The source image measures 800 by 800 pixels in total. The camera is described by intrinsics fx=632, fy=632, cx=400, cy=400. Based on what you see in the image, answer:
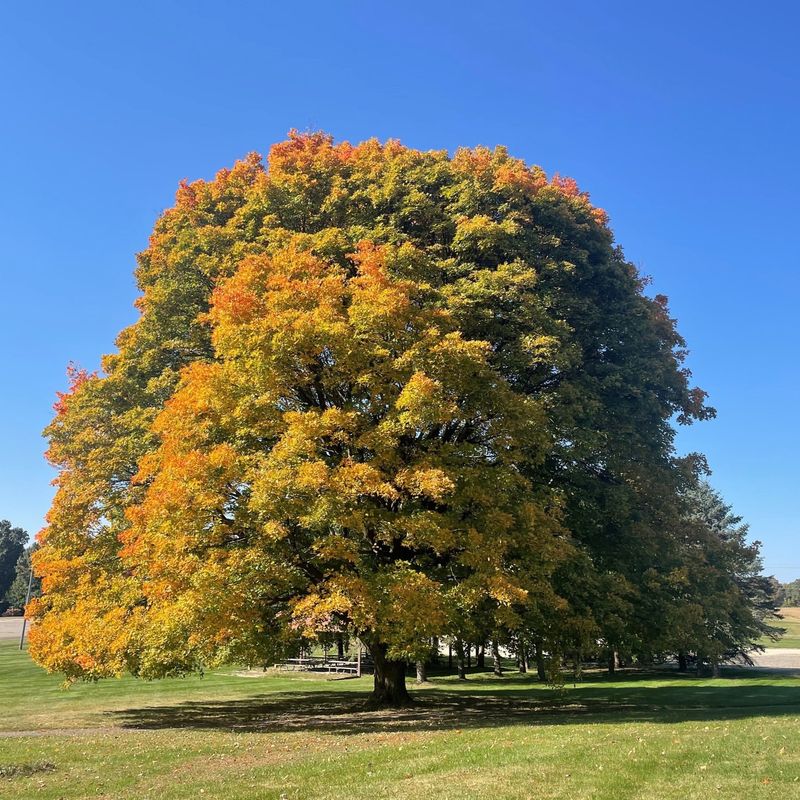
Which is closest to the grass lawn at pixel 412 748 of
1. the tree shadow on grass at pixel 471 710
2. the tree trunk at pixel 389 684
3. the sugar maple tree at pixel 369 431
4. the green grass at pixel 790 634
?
the tree shadow on grass at pixel 471 710

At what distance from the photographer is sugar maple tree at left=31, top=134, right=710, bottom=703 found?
16344 millimetres

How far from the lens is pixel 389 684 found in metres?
21.4

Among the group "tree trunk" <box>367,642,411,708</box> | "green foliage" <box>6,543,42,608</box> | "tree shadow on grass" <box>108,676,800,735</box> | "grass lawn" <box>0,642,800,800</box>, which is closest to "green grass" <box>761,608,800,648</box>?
"tree shadow on grass" <box>108,676,800,735</box>

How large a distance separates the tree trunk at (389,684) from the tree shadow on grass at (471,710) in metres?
0.52

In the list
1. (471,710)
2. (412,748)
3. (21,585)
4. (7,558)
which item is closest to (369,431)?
(412,748)

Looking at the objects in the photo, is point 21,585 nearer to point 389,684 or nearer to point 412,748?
point 389,684

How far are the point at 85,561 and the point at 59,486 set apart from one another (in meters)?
3.81

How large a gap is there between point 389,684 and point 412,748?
9669 mm

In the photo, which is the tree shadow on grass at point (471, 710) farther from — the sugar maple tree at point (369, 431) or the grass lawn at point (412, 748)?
the sugar maple tree at point (369, 431)

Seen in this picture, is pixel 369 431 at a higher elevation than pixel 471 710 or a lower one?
higher

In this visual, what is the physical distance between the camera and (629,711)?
1972 cm

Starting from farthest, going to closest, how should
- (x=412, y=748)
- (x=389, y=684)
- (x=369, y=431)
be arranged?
(x=389, y=684), (x=369, y=431), (x=412, y=748)

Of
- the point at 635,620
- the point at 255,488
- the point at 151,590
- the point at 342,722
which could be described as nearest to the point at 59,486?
the point at 151,590

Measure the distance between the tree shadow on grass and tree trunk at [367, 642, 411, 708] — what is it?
0.52 metres
